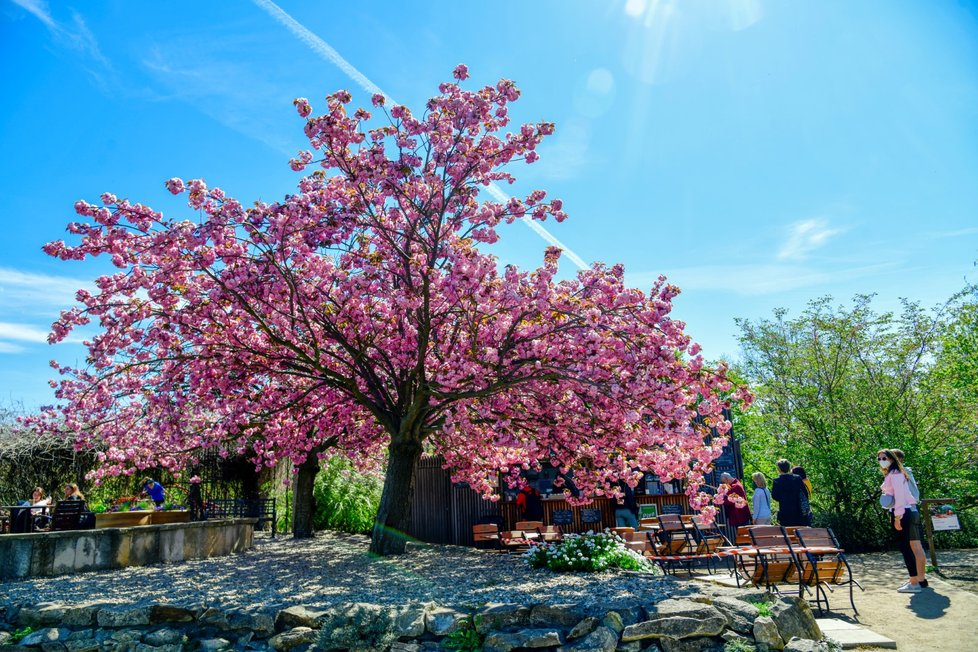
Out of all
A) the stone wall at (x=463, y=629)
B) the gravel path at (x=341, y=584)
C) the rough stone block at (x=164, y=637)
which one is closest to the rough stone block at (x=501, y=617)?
the stone wall at (x=463, y=629)

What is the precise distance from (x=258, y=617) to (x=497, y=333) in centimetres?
414

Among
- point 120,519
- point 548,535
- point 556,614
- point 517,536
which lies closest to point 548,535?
point 548,535

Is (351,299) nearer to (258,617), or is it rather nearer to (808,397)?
(258,617)

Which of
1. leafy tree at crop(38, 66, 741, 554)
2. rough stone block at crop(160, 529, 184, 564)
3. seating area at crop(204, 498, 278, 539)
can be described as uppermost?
leafy tree at crop(38, 66, 741, 554)

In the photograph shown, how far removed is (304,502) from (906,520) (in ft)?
36.8

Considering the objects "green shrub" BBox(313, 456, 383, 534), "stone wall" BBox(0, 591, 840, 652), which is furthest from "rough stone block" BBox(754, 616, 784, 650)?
"green shrub" BBox(313, 456, 383, 534)

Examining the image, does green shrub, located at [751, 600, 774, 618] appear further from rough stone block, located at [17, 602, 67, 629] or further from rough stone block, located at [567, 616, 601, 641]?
rough stone block, located at [17, 602, 67, 629]

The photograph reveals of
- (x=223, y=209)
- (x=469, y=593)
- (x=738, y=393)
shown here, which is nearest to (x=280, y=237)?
(x=223, y=209)

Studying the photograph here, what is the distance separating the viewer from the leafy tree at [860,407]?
13672mm

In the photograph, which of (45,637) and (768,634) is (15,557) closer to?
(45,637)

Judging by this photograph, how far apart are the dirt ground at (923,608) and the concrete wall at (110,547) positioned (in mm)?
9229

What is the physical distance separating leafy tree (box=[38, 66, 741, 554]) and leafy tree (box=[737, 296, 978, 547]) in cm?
733

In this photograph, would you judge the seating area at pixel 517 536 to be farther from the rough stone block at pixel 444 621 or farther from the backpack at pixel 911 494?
the rough stone block at pixel 444 621

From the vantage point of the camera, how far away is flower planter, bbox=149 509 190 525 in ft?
35.2
